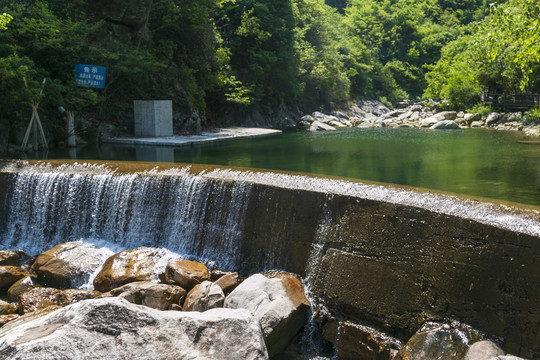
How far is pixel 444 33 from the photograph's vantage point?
53.8 meters

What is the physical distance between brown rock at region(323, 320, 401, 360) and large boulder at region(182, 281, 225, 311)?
4.65ft

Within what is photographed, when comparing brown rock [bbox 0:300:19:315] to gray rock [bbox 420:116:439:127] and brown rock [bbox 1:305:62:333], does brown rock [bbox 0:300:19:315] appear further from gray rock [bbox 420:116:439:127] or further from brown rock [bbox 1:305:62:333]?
gray rock [bbox 420:116:439:127]

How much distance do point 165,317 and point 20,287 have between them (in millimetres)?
4716

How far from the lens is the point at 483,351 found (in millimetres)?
4809

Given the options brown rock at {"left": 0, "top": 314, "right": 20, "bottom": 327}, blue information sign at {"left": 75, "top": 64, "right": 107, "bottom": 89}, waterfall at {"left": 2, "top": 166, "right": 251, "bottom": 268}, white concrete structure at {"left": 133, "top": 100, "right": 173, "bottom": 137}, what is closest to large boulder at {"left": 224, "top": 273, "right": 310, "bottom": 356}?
waterfall at {"left": 2, "top": 166, "right": 251, "bottom": 268}

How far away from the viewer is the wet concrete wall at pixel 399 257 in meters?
5.14

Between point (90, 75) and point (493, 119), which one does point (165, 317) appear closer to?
point (90, 75)

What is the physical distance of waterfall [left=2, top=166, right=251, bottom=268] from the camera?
26.1 feet

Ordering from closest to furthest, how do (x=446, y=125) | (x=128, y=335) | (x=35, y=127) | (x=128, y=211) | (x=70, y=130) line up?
(x=128, y=335), (x=128, y=211), (x=35, y=127), (x=70, y=130), (x=446, y=125)

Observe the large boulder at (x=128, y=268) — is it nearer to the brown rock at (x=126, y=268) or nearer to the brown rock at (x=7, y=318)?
the brown rock at (x=126, y=268)

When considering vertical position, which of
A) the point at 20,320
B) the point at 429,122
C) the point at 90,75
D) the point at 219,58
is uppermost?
the point at 219,58

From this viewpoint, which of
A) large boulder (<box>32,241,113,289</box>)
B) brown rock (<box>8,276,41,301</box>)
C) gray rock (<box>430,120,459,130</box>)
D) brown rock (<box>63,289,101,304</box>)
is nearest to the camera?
brown rock (<box>63,289,101,304</box>)

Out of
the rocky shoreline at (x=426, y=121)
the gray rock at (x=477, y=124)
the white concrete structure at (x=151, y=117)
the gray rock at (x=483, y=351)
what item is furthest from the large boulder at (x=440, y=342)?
the gray rock at (x=477, y=124)

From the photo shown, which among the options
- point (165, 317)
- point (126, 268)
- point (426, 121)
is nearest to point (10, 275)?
point (126, 268)
